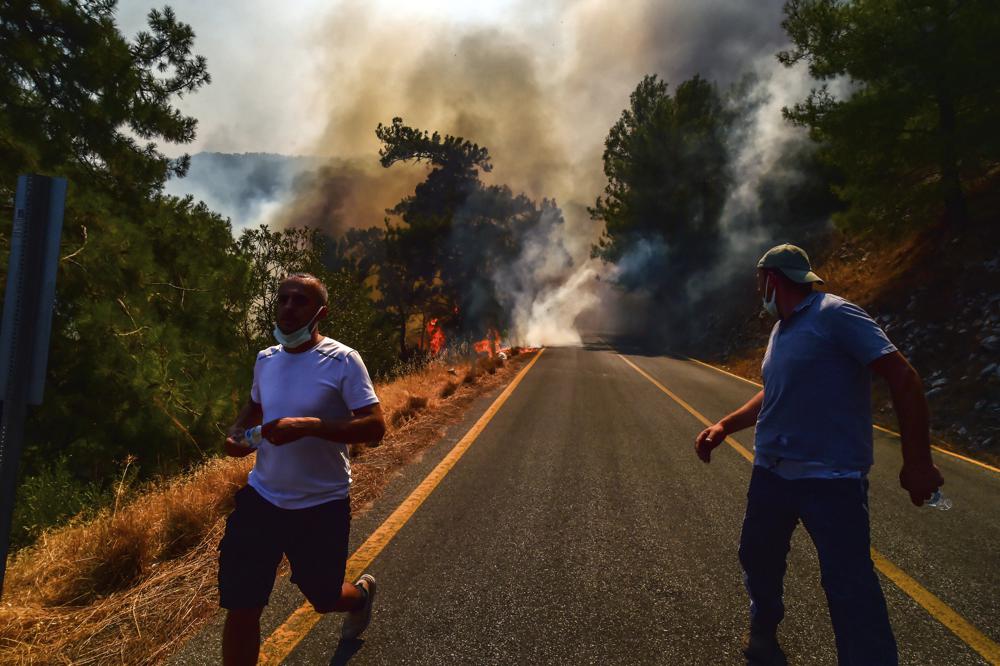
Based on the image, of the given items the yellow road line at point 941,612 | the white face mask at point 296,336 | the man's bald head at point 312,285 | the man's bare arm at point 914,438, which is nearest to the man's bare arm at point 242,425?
the white face mask at point 296,336

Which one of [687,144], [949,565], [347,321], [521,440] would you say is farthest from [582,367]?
[687,144]

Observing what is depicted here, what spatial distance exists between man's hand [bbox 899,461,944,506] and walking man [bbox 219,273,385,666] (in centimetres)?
208

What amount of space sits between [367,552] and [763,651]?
7.79 ft

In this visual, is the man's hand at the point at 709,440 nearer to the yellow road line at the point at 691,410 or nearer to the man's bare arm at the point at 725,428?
the man's bare arm at the point at 725,428

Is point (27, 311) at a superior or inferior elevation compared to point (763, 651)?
superior

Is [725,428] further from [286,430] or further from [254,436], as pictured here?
[254,436]

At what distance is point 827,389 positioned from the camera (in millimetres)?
2268

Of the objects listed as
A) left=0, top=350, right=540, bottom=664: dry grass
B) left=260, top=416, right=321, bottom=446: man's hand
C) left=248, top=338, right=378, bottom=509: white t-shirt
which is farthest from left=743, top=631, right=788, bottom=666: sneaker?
left=0, top=350, right=540, bottom=664: dry grass

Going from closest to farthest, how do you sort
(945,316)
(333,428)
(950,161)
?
(333,428), (945,316), (950,161)

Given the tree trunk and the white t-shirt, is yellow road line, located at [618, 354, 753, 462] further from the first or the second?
the tree trunk

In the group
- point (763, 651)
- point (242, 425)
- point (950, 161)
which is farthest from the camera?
point (950, 161)

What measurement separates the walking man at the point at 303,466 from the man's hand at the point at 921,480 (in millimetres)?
2080

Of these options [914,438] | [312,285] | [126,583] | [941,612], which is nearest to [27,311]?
[312,285]

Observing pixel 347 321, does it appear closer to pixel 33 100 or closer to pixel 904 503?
pixel 33 100
